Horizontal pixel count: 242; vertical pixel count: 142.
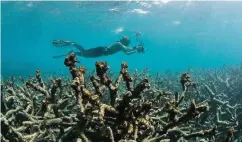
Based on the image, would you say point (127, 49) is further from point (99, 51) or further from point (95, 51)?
point (95, 51)

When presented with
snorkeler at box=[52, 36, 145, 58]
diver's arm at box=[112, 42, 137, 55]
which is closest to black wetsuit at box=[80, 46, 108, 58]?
snorkeler at box=[52, 36, 145, 58]

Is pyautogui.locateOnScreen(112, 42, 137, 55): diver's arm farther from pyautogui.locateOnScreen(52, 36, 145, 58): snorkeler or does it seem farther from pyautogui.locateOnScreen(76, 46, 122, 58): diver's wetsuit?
pyautogui.locateOnScreen(76, 46, 122, 58): diver's wetsuit

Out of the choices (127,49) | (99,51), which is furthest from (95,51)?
(127,49)

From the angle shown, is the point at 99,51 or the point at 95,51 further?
the point at 99,51

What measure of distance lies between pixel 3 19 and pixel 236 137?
5297 cm

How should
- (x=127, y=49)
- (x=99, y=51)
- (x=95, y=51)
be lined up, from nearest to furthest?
(x=127, y=49), (x=95, y=51), (x=99, y=51)

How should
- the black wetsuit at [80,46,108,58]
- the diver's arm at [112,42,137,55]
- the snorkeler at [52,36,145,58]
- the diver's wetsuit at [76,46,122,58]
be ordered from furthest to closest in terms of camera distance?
1. the black wetsuit at [80,46,108,58]
2. the diver's wetsuit at [76,46,122,58]
3. the diver's arm at [112,42,137,55]
4. the snorkeler at [52,36,145,58]

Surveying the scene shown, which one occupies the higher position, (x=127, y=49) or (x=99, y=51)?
(x=127, y=49)

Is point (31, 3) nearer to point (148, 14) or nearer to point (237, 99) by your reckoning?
point (148, 14)

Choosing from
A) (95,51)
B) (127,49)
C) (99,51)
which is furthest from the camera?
(99,51)

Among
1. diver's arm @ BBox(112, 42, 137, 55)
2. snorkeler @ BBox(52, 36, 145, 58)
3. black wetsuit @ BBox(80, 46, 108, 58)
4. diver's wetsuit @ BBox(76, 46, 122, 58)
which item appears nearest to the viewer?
snorkeler @ BBox(52, 36, 145, 58)

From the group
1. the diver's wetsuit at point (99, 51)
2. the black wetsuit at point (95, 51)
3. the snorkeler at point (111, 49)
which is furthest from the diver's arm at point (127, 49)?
the black wetsuit at point (95, 51)

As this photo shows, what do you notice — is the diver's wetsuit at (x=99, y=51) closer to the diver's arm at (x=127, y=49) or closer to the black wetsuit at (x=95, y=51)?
the black wetsuit at (x=95, y=51)

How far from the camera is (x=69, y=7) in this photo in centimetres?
4119
